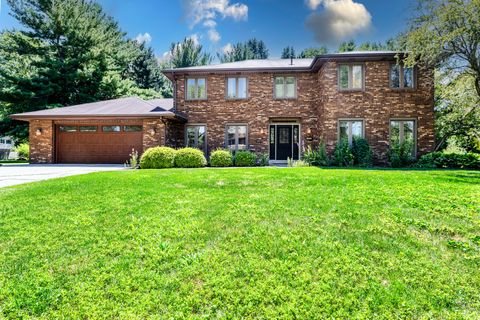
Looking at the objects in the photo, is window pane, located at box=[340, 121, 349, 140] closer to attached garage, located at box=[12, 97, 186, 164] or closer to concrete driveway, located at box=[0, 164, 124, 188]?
attached garage, located at box=[12, 97, 186, 164]

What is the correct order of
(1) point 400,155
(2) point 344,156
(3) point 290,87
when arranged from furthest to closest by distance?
(3) point 290,87
(1) point 400,155
(2) point 344,156

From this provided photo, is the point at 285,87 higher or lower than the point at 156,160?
higher

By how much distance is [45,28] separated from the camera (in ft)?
81.1

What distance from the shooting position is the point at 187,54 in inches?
1271

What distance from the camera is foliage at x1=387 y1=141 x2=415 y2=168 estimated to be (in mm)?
13035

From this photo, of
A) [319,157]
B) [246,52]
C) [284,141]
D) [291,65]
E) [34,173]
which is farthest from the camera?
[246,52]

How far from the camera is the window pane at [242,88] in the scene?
1603 centimetres

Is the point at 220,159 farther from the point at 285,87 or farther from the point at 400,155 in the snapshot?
the point at 400,155

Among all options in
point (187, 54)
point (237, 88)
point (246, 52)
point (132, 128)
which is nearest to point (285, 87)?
point (237, 88)

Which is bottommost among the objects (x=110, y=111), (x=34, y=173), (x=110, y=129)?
(x=34, y=173)

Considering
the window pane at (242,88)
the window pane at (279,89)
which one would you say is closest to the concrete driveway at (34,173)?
the window pane at (242,88)

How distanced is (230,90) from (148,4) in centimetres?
710

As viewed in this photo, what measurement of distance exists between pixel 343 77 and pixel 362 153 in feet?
12.7

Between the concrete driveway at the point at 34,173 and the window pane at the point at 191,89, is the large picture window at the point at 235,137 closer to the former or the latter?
the window pane at the point at 191,89
